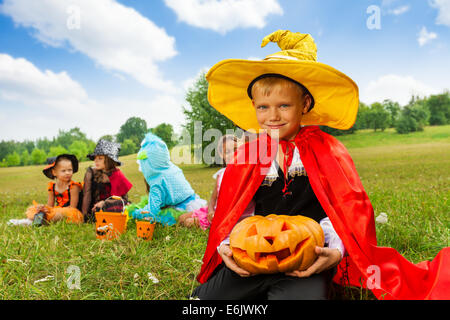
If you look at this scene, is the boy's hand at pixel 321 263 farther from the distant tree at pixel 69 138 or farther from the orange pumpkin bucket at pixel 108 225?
the distant tree at pixel 69 138

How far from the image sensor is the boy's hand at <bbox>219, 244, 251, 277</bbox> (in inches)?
92.0

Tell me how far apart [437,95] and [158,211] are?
179ft

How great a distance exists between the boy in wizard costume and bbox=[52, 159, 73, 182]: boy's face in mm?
4425

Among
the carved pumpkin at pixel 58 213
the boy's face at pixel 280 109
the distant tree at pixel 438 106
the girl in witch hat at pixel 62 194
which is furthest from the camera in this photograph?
the distant tree at pixel 438 106

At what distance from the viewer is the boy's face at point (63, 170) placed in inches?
245

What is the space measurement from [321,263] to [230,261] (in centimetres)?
65

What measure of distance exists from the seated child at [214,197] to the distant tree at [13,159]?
39723 mm

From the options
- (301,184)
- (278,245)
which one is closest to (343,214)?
(301,184)

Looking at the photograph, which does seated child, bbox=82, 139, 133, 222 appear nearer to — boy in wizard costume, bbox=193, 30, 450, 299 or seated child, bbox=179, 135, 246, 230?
seated child, bbox=179, 135, 246, 230

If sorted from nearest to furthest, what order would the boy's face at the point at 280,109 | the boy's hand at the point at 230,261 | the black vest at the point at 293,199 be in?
1. the boy's hand at the point at 230,261
2. the boy's face at the point at 280,109
3. the black vest at the point at 293,199

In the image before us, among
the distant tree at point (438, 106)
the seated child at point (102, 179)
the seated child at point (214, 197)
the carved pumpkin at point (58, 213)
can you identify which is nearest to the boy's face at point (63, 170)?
the seated child at point (102, 179)
